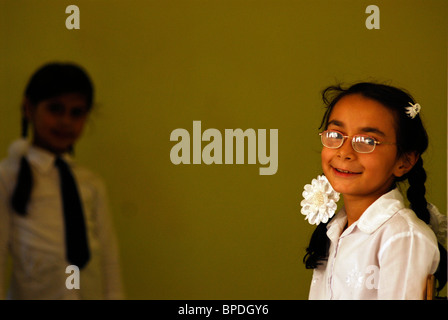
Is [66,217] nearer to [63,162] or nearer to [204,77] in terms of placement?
[63,162]

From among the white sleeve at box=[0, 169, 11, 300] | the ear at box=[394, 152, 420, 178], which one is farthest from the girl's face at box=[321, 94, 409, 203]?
the white sleeve at box=[0, 169, 11, 300]

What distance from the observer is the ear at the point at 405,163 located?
4.49 feet

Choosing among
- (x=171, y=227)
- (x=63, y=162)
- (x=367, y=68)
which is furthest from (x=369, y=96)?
(x=63, y=162)

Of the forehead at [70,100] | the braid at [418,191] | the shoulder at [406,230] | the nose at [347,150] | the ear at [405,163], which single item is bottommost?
the shoulder at [406,230]

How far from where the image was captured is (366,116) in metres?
1.34

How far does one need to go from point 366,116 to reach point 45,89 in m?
0.74

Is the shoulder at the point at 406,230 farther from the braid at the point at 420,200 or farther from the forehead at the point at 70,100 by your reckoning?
the forehead at the point at 70,100

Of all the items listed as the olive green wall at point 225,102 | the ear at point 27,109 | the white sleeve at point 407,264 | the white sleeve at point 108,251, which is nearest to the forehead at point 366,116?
the olive green wall at point 225,102

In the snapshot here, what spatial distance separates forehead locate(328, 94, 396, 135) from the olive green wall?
0.46ft

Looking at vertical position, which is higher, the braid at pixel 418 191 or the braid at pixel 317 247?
the braid at pixel 418 191

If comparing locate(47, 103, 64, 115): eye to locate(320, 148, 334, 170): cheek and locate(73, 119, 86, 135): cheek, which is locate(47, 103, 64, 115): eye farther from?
locate(320, 148, 334, 170): cheek

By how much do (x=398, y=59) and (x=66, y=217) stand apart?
0.90m

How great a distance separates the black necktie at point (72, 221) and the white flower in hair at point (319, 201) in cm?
55

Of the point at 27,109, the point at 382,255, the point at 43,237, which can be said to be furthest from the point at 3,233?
the point at 382,255
